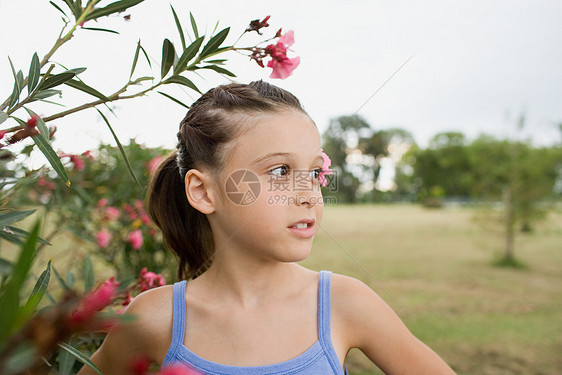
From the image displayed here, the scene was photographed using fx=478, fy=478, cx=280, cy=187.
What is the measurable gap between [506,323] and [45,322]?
16.5ft

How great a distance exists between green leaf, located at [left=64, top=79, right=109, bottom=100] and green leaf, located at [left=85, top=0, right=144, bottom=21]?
11 centimetres

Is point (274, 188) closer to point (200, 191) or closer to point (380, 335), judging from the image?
point (200, 191)

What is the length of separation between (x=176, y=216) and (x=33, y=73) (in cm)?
63

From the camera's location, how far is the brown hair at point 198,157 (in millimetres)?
1163

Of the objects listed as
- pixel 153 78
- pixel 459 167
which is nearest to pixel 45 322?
pixel 153 78

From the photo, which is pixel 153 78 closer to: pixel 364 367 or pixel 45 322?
pixel 45 322

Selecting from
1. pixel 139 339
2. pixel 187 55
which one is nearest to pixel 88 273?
pixel 139 339

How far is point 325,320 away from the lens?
42.8 inches

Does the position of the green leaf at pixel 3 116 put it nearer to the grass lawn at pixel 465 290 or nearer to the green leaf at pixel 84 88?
the green leaf at pixel 84 88

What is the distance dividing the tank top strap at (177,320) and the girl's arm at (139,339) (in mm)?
19

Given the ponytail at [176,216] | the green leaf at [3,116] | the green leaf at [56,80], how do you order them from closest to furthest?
the green leaf at [3,116]
the green leaf at [56,80]
the ponytail at [176,216]

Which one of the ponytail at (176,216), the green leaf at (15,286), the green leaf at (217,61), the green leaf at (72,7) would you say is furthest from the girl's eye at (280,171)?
the green leaf at (15,286)

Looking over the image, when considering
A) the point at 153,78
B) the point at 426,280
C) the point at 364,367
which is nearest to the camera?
the point at 153,78

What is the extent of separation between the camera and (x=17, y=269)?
0.35 meters
